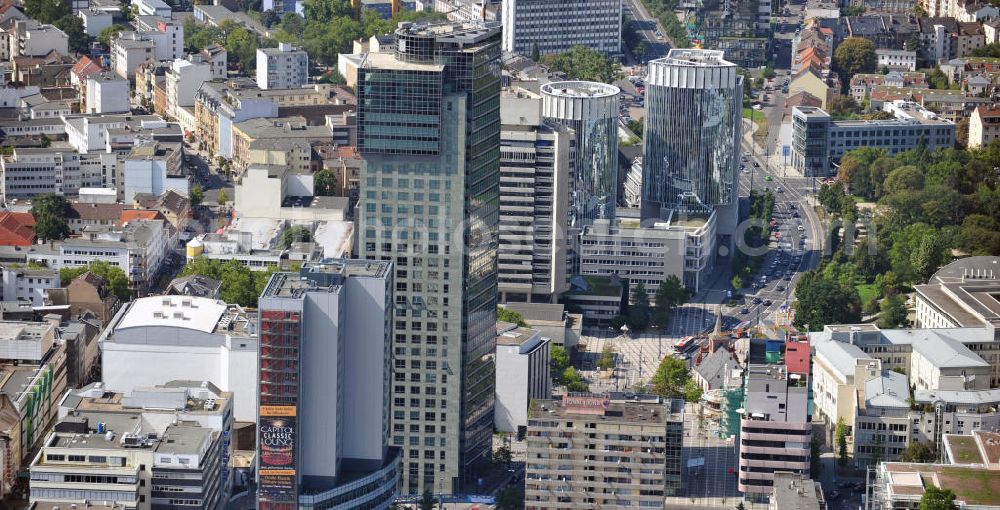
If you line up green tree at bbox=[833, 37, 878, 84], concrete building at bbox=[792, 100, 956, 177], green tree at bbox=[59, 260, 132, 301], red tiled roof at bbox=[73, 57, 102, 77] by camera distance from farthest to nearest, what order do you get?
green tree at bbox=[833, 37, 878, 84], red tiled roof at bbox=[73, 57, 102, 77], concrete building at bbox=[792, 100, 956, 177], green tree at bbox=[59, 260, 132, 301]

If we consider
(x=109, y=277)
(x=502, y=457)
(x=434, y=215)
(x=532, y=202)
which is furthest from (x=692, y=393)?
(x=109, y=277)

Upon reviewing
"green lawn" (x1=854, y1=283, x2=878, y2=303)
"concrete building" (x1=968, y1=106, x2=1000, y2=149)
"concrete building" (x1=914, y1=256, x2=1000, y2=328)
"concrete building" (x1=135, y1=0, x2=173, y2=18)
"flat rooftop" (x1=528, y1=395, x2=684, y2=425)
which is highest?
"concrete building" (x1=135, y1=0, x2=173, y2=18)

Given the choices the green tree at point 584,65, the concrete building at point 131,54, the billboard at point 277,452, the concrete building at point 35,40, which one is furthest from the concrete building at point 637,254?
the concrete building at point 35,40

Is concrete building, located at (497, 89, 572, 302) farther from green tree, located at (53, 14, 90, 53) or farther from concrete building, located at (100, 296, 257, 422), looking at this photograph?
green tree, located at (53, 14, 90, 53)

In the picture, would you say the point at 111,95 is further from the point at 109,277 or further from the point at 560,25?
the point at 560,25

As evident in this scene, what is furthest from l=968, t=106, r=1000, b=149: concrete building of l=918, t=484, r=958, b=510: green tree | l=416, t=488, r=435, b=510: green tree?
l=416, t=488, r=435, b=510: green tree
